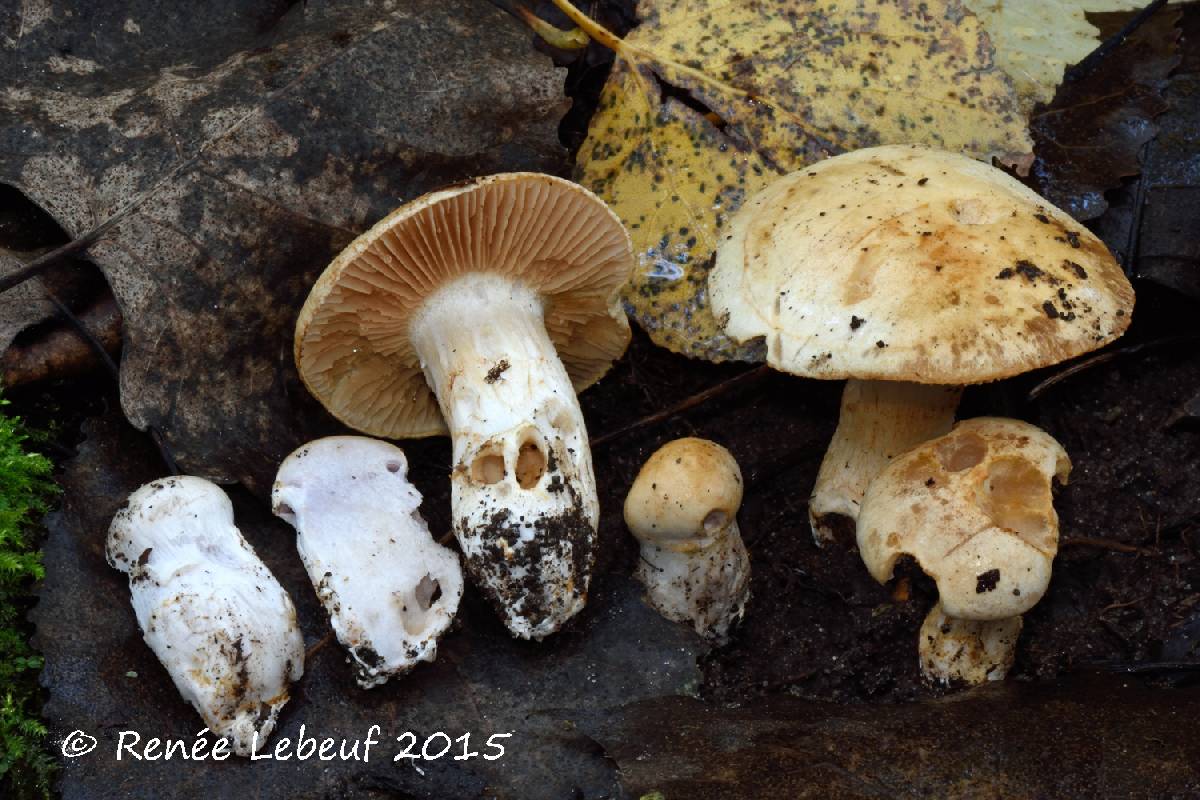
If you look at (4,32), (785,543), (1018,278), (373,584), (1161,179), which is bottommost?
(785,543)

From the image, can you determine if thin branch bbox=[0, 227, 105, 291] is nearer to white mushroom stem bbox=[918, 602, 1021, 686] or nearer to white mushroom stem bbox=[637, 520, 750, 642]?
white mushroom stem bbox=[637, 520, 750, 642]

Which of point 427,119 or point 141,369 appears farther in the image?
point 427,119

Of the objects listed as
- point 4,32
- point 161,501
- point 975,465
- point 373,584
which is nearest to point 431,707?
point 373,584

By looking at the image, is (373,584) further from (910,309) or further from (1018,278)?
(1018,278)

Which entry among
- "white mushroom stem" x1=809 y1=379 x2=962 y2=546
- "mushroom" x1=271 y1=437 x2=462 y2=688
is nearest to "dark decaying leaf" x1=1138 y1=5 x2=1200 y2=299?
"white mushroom stem" x1=809 y1=379 x2=962 y2=546

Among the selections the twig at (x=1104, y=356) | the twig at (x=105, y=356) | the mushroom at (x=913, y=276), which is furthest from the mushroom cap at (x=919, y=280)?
the twig at (x=105, y=356)

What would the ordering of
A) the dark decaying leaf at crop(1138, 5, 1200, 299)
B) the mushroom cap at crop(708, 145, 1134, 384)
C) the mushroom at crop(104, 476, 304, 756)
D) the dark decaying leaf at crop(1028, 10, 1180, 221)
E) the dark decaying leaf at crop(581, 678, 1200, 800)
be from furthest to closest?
the dark decaying leaf at crop(1028, 10, 1180, 221) → the dark decaying leaf at crop(1138, 5, 1200, 299) → the mushroom at crop(104, 476, 304, 756) → the mushroom cap at crop(708, 145, 1134, 384) → the dark decaying leaf at crop(581, 678, 1200, 800)
